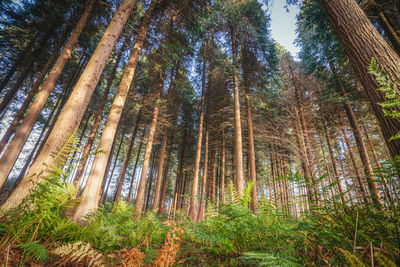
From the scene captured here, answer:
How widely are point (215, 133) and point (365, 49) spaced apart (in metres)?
13.1

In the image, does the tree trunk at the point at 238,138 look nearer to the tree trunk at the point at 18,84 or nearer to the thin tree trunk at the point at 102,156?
the thin tree trunk at the point at 102,156

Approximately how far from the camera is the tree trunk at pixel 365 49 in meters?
2.17

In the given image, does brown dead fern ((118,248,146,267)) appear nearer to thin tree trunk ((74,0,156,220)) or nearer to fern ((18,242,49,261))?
fern ((18,242,49,261))

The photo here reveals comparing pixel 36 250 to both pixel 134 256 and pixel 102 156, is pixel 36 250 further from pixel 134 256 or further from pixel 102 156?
pixel 102 156

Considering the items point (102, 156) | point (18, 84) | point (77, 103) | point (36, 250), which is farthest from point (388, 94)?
point (18, 84)

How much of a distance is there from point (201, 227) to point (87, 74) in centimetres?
431

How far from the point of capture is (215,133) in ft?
50.9

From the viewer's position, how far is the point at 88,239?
221 cm

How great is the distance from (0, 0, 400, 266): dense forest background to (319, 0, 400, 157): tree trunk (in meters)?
0.02

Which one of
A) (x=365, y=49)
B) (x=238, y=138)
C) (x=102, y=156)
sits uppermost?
(x=238, y=138)

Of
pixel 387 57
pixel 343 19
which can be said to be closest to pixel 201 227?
pixel 387 57

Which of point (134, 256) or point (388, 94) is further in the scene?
point (134, 256)

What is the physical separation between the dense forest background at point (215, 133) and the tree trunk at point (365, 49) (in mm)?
21

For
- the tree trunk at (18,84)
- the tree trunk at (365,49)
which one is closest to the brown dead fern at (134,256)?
the tree trunk at (365,49)
